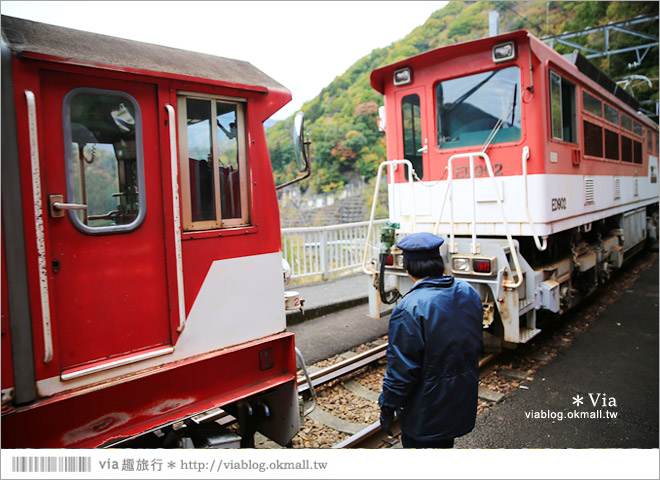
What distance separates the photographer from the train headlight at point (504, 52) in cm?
518

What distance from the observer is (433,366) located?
2.37 meters

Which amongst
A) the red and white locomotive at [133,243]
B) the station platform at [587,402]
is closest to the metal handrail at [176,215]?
the red and white locomotive at [133,243]

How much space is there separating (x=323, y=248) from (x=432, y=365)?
275 inches

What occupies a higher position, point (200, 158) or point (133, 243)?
point (200, 158)

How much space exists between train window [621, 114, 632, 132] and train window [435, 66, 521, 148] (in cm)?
500

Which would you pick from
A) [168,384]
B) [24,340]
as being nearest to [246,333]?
[168,384]

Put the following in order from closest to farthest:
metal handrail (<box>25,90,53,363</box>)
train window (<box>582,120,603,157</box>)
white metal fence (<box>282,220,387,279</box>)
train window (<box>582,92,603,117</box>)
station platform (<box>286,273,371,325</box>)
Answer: metal handrail (<box>25,90,53,363</box>) < train window (<box>582,92,603,117</box>) < train window (<box>582,120,603,157</box>) < station platform (<box>286,273,371,325</box>) < white metal fence (<box>282,220,387,279</box>)

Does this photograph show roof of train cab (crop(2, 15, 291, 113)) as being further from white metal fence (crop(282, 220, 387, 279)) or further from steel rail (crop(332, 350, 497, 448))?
white metal fence (crop(282, 220, 387, 279))

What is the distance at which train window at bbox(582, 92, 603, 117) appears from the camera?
6637mm

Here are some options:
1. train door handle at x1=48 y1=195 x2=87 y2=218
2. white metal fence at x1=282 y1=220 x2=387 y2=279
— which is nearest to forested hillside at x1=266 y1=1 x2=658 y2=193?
white metal fence at x1=282 y1=220 x2=387 y2=279

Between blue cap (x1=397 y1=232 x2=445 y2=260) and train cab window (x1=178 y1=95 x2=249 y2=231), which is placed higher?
train cab window (x1=178 y1=95 x2=249 y2=231)

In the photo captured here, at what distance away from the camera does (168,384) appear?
2.50 metres

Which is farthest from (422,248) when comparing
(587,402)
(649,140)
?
(649,140)

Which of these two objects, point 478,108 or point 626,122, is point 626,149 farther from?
point 478,108
